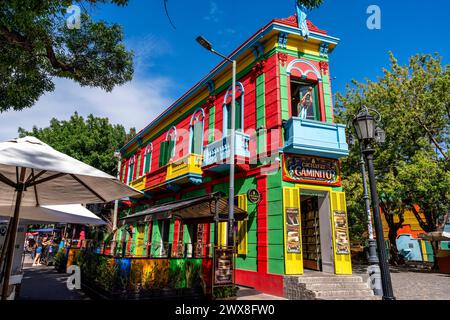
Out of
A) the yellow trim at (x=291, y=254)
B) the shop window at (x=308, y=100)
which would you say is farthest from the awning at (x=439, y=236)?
the yellow trim at (x=291, y=254)

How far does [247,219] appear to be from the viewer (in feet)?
38.7

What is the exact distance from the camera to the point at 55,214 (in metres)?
6.96

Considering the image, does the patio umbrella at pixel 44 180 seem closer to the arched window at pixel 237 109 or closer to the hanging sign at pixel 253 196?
the hanging sign at pixel 253 196

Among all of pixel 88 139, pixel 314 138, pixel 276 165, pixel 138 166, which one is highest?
pixel 88 139

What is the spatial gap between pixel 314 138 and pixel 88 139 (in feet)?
72.8

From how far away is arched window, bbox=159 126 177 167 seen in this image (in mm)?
18391

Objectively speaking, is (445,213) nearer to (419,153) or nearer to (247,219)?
(419,153)

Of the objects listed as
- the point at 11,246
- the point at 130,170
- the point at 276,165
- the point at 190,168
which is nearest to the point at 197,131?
the point at 190,168

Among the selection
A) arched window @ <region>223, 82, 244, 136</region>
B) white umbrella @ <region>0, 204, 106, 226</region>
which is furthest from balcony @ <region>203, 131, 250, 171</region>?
white umbrella @ <region>0, 204, 106, 226</region>

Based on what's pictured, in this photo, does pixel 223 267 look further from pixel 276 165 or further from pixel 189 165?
pixel 189 165

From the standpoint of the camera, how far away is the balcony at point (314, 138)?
35.2 feet
